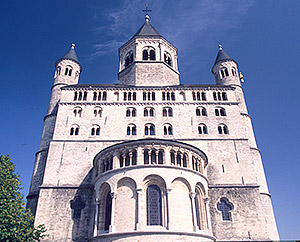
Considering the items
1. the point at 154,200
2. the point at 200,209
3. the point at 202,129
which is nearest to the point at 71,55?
the point at 202,129

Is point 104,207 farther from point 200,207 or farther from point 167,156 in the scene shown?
point 200,207

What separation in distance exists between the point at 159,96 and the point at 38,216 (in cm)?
1984

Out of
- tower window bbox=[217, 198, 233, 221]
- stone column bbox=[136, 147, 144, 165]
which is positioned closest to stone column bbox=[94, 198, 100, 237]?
stone column bbox=[136, 147, 144, 165]

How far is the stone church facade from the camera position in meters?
22.2

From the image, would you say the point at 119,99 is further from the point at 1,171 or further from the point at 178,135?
the point at 1,171

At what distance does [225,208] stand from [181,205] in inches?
294

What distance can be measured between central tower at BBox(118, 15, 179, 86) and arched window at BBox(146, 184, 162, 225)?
59.3 ft

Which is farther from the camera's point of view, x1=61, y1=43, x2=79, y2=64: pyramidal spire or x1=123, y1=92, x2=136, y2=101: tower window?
x1=61, y1=43, x2=79, y2=64: pyramidal spire

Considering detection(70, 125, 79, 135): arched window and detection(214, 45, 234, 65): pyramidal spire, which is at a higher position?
detection(214, 45, 234, 65): pyramidal spire

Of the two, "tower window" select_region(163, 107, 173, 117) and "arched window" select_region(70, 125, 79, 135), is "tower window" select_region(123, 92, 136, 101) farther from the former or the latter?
"arched window" select_region(70, 125, 79, 135)

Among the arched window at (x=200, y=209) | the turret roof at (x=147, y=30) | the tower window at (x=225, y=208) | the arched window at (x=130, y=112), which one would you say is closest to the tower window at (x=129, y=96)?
the arched window at (x=130, y=112)

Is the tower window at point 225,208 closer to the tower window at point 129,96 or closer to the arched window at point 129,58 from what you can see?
the tower window at point 129,96

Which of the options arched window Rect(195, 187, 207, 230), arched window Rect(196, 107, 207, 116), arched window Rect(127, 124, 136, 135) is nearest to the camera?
arched window Rect(195, 187, 207, 230)

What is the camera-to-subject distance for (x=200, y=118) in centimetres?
3300
